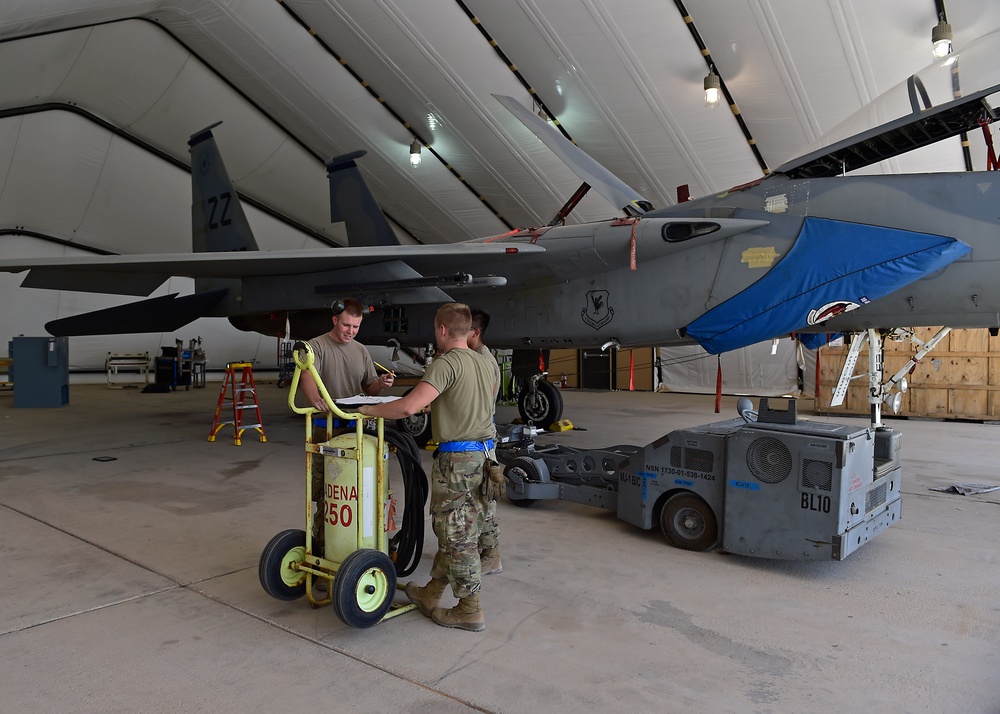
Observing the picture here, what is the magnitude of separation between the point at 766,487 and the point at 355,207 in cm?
921


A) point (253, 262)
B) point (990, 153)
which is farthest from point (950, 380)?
point (253, 262)

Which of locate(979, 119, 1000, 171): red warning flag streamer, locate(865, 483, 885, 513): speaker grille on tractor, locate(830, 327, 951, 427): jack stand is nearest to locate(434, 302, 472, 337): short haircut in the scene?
locate(865, 483, 885, 513): speaker grille on tractor

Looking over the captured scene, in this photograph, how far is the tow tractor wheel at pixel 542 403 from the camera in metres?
9.89

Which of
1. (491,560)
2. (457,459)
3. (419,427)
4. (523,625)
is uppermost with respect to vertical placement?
(457,459)

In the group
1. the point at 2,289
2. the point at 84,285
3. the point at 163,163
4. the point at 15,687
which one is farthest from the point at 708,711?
the point at 2,289

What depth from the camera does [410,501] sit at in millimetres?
3164

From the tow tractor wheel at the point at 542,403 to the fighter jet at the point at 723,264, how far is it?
2.10 meters

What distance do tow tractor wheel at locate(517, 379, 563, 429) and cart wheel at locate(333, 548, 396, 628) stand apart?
7017 mm

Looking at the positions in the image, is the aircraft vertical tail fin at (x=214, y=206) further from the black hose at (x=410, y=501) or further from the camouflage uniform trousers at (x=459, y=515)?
the camouflage uniform trousers at (x=459, y=515)

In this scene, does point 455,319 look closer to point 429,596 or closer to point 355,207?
point 429,596

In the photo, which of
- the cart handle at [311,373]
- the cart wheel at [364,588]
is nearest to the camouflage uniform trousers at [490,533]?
the cart wheel at [364,588]

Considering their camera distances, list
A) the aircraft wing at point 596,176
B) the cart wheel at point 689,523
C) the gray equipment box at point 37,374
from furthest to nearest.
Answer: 1. the gray equipment box at point 37,374
2. the aircraft wing at point 596,176
3. the cart wheel at point 689,523

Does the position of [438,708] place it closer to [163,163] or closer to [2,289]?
[163,163]

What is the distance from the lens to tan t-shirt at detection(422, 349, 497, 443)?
293cm
